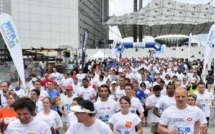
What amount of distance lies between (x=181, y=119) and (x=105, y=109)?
2.25 meters

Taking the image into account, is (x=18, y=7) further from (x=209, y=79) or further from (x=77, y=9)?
(x=209, y=79)

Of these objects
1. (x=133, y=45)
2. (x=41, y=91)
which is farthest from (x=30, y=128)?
(x=133, y=45)

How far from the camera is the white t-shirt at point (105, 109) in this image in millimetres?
6812

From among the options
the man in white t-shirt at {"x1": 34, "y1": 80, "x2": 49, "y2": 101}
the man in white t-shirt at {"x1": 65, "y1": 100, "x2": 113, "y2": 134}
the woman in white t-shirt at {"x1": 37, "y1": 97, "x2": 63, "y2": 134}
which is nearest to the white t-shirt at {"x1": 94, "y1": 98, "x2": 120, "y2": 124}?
the woman in white t-shirt at {"x1": 37, "y1": 97, "x2": 63, "y2": 134}

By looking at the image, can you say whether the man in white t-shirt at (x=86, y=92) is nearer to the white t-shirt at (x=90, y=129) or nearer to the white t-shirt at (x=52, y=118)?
the white t-shirt at (x=52, y=118)

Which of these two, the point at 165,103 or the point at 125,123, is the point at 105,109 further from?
the point at 165,103

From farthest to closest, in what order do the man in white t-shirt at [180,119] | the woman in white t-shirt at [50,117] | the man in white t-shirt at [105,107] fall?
1. the man in white t-shirt at [105,107]
2. the woman in white t-shirt at [50,117]
3. the man in white t-shirt at [180,119]

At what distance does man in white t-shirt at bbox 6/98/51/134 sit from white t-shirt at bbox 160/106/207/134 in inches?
62.4

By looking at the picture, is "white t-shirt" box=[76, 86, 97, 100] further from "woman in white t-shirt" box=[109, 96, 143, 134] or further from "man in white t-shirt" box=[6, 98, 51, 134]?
"man in white t-shirt" box=[6, 98, 51, 134]

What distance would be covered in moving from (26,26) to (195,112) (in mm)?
63627

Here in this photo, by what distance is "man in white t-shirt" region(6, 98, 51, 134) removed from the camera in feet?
12.9

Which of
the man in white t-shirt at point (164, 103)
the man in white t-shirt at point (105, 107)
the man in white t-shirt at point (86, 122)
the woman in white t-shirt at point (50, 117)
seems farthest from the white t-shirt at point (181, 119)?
the man in white t-shirt at point (164, 103)

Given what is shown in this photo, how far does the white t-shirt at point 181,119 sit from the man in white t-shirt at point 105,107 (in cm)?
206

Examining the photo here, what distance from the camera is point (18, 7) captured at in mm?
64688
